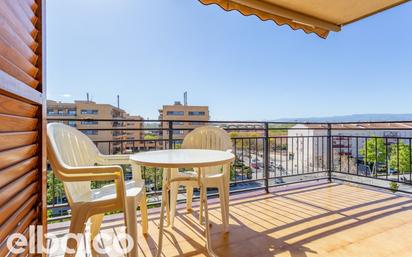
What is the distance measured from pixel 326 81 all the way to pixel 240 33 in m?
12.6

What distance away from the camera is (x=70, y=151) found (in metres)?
1.71

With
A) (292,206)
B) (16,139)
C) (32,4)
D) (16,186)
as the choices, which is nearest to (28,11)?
(32,4)

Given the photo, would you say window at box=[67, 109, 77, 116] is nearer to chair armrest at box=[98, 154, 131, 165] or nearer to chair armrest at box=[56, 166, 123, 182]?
chair armrest at box=[98, 154, 131, 165]

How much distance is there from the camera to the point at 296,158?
4.07 m

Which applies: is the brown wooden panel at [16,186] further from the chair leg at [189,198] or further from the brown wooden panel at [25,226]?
the chair leg at [189,198]

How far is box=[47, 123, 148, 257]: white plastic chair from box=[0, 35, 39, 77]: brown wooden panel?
1.93ft

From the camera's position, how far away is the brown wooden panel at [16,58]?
62cm

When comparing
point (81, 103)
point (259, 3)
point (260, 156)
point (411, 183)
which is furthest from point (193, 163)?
point (81, 103)

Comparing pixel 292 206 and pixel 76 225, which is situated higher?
pixel 76 225

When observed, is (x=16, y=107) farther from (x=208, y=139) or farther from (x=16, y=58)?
(x=208, y=139)

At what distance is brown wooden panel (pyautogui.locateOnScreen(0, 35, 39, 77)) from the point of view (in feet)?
2.04

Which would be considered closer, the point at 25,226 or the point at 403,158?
the point at 25,226

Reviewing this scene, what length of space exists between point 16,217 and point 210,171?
1.81 metres

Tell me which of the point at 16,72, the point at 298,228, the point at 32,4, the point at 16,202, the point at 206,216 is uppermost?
the point at 32,4
